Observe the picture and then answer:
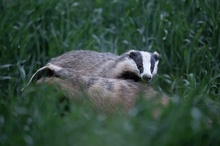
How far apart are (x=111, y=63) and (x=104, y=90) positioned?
147cm

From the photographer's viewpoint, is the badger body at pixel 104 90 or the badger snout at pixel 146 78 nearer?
the badger body at pixel 104 90

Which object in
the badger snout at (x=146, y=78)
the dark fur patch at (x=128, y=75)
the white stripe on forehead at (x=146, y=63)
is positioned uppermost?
the white stripe on forehead at (x=146, y=63)

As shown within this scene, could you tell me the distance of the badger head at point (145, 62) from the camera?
5531 mm

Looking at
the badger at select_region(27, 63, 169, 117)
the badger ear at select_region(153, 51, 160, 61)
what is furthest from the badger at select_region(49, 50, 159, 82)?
the badger at select_region(27, 63, 169, 117)

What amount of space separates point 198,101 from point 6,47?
7.86 feet

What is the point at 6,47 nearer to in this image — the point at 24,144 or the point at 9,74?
the point at 9,74

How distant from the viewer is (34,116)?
12.2ft

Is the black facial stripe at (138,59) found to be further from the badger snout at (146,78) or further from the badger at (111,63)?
the badger snout at (146,78)

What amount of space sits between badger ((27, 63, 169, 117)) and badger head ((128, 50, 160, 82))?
0.73 m

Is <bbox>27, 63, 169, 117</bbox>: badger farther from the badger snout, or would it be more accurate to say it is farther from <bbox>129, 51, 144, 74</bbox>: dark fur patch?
<bbox>129, 51, 144, 74</bbox>: dark fur patch

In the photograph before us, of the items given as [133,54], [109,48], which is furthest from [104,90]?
[109,48]

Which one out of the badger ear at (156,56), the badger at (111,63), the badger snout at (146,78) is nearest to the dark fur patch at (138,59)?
the badger at (111,63)

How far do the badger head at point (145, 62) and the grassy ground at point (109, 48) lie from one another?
0.39 feet

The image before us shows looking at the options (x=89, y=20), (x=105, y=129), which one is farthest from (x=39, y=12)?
(x=105, y=129)
